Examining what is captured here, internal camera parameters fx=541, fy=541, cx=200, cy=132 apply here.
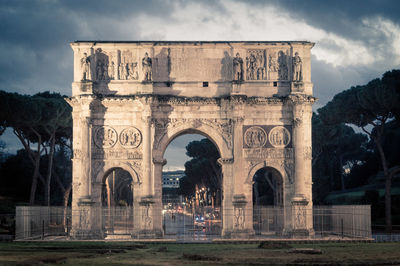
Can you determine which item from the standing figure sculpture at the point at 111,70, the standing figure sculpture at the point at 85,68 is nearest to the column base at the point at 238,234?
the standing figure sculpture at the point at 111,70

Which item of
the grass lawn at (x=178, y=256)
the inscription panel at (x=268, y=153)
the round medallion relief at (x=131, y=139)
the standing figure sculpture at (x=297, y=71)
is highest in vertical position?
the standing figure sculpture at (x=297, y=71)

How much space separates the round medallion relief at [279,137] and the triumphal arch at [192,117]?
5cm

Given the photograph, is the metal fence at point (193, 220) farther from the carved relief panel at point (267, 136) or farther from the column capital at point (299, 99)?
the column capital at point (299, 99)

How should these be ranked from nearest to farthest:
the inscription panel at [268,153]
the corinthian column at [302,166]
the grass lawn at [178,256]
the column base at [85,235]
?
1. the grass lawn at [178,256]
2. the column base at [85,235]
3. the corinthian column at [302,166]
4. the inscription panel at [268,153]

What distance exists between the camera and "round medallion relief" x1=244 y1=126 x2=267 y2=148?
28.4m

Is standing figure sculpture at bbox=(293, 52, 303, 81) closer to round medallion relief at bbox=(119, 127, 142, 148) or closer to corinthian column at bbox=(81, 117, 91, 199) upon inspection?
round medallion relief at bbox=(119, 127, 142, 148)

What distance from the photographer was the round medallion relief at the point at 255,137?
28.4m

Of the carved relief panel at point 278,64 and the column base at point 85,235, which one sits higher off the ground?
the carved relief panel at point 278,64

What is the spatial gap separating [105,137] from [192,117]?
4689 millimetres

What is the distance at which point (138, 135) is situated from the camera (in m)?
28.3

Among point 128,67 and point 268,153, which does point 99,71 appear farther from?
point 268,153

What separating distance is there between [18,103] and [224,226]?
17852 mm

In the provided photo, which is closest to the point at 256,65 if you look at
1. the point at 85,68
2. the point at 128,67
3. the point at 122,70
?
the point at 128,67

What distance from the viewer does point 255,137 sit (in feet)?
93.2
